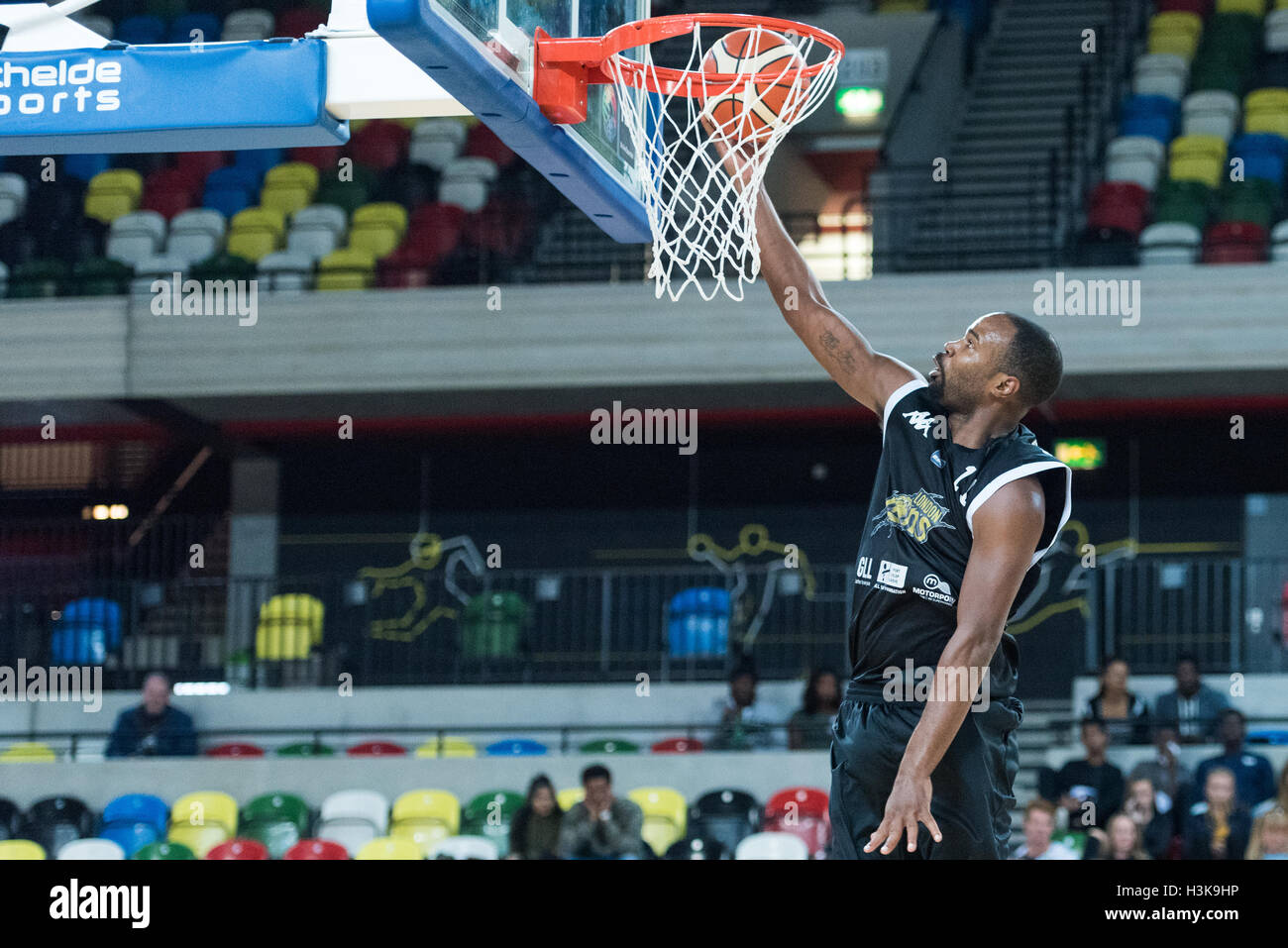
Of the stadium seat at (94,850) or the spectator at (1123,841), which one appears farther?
the stadium seat at (94,850)

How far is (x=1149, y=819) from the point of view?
9.23 meters

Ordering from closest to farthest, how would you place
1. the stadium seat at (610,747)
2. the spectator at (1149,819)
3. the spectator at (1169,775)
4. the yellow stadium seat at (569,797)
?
1. the spectator at (1149,819)
2. the spectator at (1169,775)
3. the yellow stadium seat at (569,797)
4. the stadium seat at (610,747)

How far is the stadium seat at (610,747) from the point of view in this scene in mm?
11250

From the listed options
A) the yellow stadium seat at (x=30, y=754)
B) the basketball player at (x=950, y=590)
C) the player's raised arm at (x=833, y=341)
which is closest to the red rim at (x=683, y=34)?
the player's raised arm at (x=833, y=341)

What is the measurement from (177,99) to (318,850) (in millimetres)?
5332

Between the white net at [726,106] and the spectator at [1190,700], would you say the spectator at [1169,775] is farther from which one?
the white net at [726,106]

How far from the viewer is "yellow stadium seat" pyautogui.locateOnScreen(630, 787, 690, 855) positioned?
9.98m

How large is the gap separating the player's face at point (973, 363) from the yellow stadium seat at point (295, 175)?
10941 mm

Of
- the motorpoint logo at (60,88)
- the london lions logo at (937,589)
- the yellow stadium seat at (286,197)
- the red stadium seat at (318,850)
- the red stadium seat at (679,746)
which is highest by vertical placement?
the yellow stadium seat at (286,197)

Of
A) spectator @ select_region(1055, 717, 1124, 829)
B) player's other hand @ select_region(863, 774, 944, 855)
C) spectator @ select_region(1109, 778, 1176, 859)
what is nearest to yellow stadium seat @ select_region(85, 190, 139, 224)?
spectator @ select_region(1055, 717, 1124, 829)
